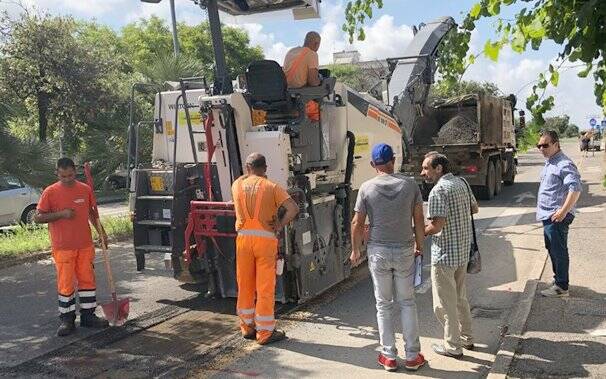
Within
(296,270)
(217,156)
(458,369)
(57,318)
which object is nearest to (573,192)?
(458,369)

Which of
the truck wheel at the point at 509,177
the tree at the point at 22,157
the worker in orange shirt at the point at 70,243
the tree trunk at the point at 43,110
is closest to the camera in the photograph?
the worker in orange shirt at the point at 70,243

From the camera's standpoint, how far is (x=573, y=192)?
19.4 feet

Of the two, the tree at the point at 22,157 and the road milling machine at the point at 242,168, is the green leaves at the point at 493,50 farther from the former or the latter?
the tree at the point at 22,157

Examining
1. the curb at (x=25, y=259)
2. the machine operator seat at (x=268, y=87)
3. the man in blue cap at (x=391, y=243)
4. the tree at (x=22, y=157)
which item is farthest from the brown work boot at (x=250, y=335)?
the curb at (x=25, y=259)

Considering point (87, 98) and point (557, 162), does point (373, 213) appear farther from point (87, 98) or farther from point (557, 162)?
point (87, 98)

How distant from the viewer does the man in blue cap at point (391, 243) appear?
4.52 metres

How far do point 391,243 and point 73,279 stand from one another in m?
3.24

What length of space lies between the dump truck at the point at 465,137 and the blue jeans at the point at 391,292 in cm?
1001

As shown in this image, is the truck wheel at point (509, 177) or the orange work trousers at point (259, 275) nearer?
the orange work trousers at point (259, 275)

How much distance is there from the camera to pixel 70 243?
5.82 meters

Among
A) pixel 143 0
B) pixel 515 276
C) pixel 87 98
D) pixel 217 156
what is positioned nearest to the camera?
pixel 143 0

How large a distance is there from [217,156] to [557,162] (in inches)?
138

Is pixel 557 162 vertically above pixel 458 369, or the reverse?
pixel 557 162

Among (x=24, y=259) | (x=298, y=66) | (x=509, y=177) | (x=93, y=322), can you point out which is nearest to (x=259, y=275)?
(x=93, y=322)
